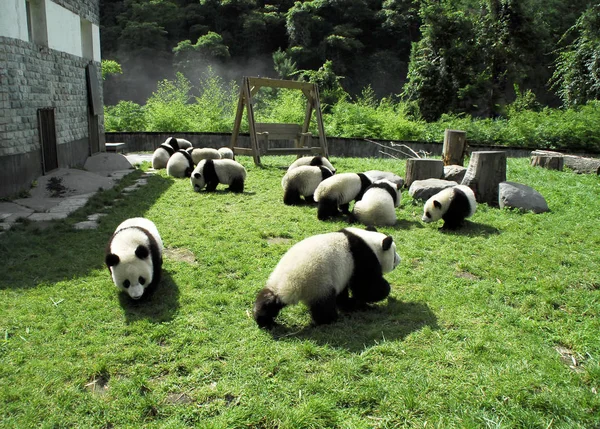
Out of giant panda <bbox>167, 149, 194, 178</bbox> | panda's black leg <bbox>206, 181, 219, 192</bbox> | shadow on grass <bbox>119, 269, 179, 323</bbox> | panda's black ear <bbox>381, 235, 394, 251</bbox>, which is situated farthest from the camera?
giant panda <bbox>167, 149, 194, 178</bbox>

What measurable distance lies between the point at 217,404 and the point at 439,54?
25803 mm

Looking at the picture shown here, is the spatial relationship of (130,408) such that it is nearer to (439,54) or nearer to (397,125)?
(397,125)

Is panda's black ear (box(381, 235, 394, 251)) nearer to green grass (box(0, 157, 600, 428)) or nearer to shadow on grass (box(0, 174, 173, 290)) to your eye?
green grass (box(0, 157, 600, 428))

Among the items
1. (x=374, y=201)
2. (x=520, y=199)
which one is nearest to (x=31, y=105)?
(x=374, y=201)

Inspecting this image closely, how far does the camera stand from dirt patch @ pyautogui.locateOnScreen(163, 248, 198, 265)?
543 centimetres

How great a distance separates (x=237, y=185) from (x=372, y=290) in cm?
604

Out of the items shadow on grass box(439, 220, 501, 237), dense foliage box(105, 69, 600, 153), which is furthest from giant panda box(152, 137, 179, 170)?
shadow on grass box(439, 220, 501, 237)

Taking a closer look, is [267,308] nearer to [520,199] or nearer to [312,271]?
[312,271]

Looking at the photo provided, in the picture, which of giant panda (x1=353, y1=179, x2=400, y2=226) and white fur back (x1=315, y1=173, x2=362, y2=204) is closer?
giant panda (x1=353, y1=179, x2=400, y2=226)

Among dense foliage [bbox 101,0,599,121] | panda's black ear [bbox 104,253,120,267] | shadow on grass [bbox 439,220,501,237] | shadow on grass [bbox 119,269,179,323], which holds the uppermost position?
dense foliage [bbox 101,0,599,121]

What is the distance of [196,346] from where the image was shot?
3.49m

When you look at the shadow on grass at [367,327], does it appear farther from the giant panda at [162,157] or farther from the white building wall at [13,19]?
the giant panda at [162,157]

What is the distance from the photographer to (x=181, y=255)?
18.5 feet

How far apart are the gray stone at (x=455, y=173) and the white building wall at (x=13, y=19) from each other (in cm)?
915
